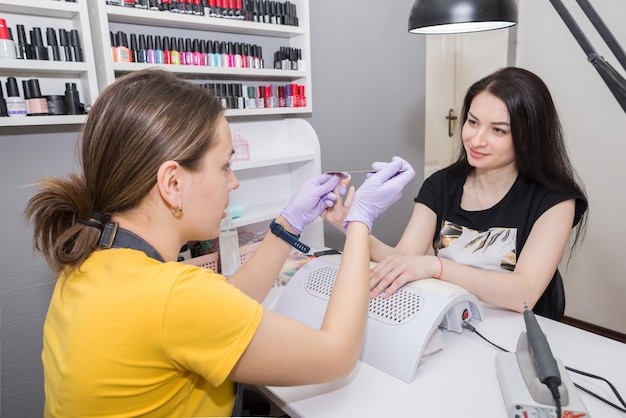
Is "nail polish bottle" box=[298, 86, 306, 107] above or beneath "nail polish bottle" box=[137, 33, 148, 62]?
beneath

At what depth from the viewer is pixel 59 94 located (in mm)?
1279

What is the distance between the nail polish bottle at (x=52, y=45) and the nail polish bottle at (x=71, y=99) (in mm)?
80

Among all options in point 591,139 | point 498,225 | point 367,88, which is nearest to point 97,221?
point 498,225

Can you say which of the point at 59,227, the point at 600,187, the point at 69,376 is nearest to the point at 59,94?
the point at 59,227

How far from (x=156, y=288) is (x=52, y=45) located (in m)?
0.98

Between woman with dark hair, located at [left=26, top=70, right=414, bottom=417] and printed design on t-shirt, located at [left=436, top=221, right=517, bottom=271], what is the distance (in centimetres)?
63

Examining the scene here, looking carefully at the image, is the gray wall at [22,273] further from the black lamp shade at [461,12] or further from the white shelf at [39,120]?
the black lamp shade at [461,12]

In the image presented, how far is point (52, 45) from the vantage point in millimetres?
1181

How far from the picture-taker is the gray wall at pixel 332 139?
4.23 ft

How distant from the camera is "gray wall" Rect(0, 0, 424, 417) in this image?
129 centimetres

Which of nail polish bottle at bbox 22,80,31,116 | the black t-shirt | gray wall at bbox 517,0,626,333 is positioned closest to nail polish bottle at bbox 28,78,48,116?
nail polish bottle at bbox 22,80,31,116

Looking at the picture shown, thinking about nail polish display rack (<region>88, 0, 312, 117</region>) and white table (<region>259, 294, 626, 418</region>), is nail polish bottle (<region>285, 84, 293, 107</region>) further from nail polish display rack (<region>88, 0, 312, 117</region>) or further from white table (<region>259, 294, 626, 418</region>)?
white table (<region>259, 294, 626, 418</region>)

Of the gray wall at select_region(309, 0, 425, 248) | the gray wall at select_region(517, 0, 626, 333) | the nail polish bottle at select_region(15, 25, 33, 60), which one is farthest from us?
the gray wall at select_region(517, 0, 626, 333)

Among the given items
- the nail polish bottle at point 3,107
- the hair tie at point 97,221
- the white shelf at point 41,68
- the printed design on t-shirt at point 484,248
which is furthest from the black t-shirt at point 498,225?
the nail polish bottle at point 3,107
